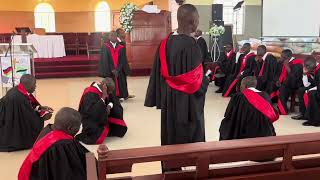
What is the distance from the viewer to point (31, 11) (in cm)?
1902

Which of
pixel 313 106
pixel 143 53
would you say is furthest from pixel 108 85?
pixel 143 53

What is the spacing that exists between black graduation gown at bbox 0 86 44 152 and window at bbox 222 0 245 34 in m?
10.1

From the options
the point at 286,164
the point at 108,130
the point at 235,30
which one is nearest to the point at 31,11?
the point at 235,30

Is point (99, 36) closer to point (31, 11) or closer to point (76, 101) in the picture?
point (31, 11)

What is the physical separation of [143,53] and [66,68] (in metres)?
3.03

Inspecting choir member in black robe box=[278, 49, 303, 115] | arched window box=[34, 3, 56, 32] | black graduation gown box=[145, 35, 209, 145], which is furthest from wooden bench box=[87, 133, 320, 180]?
arched window box=[34, 3, 56, 32]

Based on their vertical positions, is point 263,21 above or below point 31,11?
below

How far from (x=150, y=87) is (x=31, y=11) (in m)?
17.4

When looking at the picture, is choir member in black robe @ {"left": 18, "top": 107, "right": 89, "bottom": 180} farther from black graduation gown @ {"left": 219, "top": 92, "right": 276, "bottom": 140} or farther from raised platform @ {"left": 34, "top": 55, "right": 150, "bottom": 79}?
raised platform @ {"left": 34, "top": 55, "right": 150, "bottom": 79}

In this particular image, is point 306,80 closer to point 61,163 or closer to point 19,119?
point 19,119

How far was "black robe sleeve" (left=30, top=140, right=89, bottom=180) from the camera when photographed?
287cm

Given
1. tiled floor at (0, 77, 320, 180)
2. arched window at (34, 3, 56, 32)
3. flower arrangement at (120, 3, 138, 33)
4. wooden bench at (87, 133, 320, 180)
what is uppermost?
arched window at (34, 3, 56, 32)

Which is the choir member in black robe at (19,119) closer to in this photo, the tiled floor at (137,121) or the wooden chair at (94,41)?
the tiled floor at (137,121)

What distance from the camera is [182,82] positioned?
10.5ft
